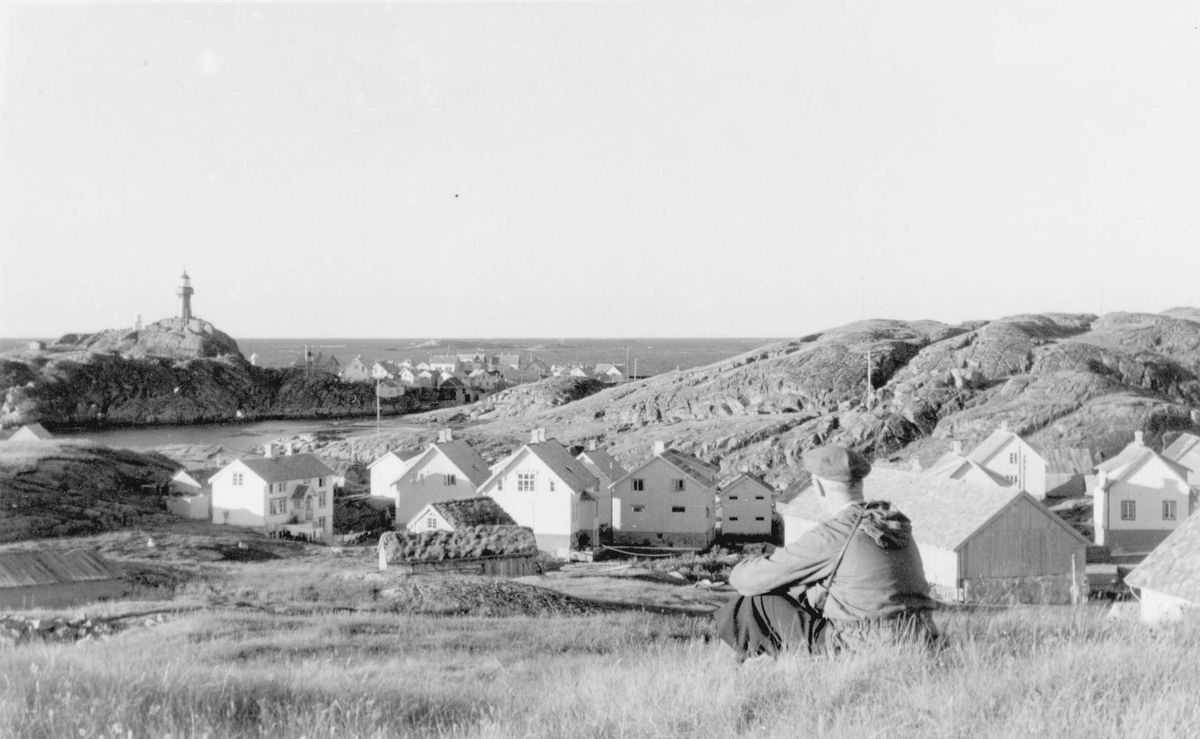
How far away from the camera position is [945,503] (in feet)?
113

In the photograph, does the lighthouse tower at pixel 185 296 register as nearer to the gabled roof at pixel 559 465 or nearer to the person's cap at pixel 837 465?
the gabled roof at pixel 559 465

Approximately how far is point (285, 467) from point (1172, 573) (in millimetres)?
41944

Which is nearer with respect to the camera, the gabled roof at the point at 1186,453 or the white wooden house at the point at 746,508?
the gabled roof at the point at 1186,453

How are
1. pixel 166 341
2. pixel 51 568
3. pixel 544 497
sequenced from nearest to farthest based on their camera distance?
1. pixel 51 568
2. pixel 544 497
3. pixel 166 341

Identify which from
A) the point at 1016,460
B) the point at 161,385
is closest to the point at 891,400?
the point at 1016,460

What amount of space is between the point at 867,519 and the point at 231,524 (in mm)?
49737

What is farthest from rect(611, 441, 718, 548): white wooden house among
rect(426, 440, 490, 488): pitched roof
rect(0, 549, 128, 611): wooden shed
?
rect(0, 549, 128, 611): wooden shed

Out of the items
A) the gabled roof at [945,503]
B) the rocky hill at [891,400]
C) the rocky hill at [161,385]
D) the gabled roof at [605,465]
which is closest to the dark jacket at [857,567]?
the gabled roof at [945,503]

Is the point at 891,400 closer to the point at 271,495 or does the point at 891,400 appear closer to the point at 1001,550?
the point at 271,495

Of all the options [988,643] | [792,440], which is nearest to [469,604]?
[988,643]

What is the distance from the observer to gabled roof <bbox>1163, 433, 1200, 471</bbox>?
5381cm

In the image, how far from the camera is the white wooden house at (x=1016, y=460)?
60.6 meters

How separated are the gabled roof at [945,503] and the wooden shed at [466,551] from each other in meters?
10.9

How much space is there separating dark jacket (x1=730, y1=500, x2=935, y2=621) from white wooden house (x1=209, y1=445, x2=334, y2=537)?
4689 cm
